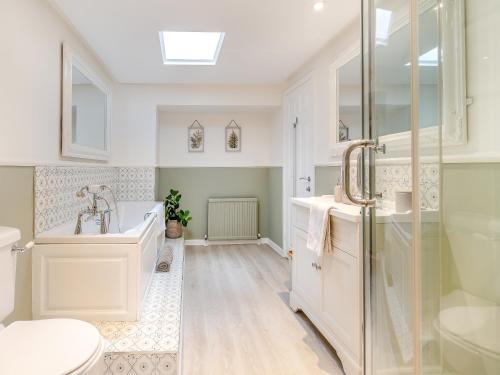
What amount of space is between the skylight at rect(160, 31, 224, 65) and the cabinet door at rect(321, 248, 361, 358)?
240 cm

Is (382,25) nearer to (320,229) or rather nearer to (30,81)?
(320,229)

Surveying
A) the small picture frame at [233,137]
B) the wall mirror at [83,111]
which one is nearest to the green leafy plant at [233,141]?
the small picture frame at [233,137]

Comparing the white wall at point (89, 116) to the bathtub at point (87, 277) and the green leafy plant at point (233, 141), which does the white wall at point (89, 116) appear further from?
the green leafy plant at point (233, 141)

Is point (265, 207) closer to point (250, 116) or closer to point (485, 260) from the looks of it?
point (250, 116)

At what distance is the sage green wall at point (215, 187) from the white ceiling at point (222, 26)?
1.74 meters

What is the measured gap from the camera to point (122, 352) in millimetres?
1687

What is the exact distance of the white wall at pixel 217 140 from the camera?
500cm

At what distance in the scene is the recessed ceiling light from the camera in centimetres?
228

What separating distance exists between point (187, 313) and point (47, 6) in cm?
239

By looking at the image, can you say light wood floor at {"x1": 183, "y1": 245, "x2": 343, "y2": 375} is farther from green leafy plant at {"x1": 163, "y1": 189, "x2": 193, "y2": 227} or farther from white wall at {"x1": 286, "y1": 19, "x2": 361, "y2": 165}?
white wall at {"x1": 286, "y1": 19, "x2": 361, "y2": 165}

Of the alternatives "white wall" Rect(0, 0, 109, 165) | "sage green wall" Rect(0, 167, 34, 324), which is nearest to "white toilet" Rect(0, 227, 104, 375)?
"sage green wall" Rect(0, 167, 34, 324)

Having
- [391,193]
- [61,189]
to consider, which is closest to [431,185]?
[391,193]

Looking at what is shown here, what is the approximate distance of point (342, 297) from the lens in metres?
1.90

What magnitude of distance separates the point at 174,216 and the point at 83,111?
2081 mm
